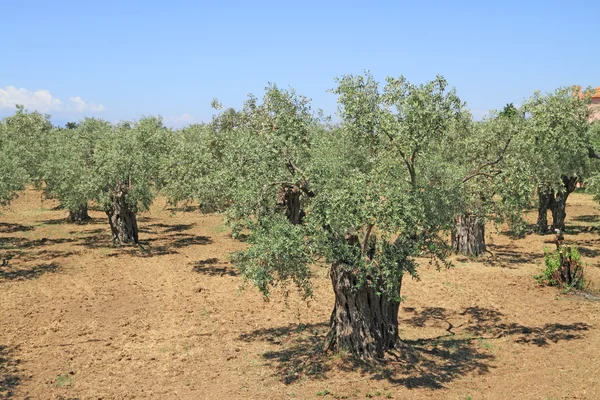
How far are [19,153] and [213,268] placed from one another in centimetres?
1945

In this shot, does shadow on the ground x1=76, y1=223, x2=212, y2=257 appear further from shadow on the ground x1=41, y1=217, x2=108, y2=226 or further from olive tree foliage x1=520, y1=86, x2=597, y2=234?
olive tree foliage x1=520, y1=86, x2=597, y2=234

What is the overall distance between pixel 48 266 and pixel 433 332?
18.0m

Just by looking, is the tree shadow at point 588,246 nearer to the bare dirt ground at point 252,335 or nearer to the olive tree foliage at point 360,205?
the bare dirt ground at point 252,335

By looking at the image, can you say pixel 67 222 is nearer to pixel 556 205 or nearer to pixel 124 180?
pixel 124 180

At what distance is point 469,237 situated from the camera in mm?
27469

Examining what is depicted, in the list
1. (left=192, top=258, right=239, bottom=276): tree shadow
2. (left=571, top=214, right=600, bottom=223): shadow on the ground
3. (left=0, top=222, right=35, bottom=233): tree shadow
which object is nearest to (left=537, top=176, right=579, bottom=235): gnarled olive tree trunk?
(left=571, top=214, right=600, bottom=223): shadow on the ground

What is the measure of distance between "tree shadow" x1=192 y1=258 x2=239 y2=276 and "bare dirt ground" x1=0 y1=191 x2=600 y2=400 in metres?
0.10

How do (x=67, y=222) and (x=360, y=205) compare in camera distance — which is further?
(x=67, y=222)

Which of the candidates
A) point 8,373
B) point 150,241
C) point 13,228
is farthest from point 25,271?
point 13,228

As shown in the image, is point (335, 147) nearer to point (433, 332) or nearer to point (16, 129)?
point (433, 332)

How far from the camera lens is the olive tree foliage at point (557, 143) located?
20031 millimetres

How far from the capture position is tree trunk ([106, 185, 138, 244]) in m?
29.5

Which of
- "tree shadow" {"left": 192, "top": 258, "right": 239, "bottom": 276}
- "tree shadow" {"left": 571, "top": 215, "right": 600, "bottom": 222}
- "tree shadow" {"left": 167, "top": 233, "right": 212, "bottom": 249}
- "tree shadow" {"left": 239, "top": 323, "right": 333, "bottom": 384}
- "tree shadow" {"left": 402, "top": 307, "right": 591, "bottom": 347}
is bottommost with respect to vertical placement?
"tree shadow" {"left": 402, "top": 307, "right": 591, "bottom": 347}

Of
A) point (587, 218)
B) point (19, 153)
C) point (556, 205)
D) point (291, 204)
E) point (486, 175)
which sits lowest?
point (587, 218)
